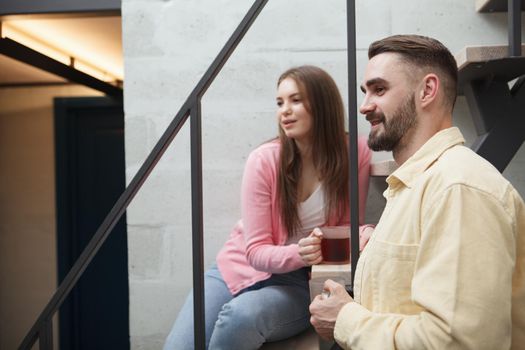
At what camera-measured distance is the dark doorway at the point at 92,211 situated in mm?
3820

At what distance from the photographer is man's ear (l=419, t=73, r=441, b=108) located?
0.95m

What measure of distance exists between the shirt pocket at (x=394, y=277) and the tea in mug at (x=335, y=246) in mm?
558

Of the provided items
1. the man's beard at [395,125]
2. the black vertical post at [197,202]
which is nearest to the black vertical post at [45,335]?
the black vertical post at [197,202]

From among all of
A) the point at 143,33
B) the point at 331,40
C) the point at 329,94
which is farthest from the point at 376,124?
the point at 143,33

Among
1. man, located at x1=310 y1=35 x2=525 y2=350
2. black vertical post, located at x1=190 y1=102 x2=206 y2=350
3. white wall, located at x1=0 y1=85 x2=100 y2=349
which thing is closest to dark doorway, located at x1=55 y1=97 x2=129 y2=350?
white wall, located at x1=0 y1=85 x2=100 y2=349

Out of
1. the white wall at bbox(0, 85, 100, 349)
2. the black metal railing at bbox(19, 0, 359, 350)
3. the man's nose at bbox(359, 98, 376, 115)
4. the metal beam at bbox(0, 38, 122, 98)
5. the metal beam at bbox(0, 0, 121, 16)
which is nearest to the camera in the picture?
the man's nose at bbox(359, 98, 376, 115)

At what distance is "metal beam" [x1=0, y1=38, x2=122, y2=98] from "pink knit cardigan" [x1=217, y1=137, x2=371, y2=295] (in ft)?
4.89

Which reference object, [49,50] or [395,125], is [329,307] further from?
[49,50]

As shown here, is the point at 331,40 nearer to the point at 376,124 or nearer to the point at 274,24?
the point at 274,24

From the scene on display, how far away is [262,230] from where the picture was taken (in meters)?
1.71

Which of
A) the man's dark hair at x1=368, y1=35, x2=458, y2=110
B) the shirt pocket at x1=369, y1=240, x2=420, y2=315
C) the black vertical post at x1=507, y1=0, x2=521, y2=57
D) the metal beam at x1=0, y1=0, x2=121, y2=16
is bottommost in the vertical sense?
the shirt pocket at x1=369, y1=240, x2=420, y2=315

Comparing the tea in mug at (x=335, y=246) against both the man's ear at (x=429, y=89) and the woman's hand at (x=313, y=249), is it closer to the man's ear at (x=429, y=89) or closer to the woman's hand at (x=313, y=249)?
the woman's hand at (x=313, y=249)

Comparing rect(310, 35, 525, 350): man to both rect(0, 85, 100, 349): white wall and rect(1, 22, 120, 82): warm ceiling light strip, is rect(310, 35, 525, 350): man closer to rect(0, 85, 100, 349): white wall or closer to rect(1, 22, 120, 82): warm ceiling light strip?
rect(1, 22, 120, 82): warm ceiling light strip

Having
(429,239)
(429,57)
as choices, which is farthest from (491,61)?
(429,239)
